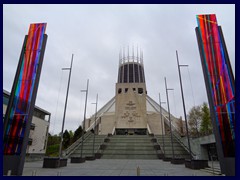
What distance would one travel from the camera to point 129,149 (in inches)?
729

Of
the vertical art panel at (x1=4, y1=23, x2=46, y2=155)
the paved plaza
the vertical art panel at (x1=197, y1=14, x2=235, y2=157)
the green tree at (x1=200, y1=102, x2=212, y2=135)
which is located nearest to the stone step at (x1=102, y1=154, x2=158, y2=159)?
the paved plaza


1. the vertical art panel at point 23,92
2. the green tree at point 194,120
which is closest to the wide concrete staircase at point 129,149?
the green tree at point 194,120

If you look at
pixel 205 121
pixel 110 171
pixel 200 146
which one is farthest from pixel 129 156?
pixel 205 121

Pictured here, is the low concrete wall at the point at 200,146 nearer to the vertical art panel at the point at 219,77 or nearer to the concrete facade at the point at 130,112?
the vertical art panel at the point at 219,77

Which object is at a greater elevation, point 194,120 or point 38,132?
point 194,120

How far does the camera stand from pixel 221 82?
7.45 metres

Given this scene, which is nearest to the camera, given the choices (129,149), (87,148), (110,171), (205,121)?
(110,171)

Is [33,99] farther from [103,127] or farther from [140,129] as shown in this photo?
[103,127]

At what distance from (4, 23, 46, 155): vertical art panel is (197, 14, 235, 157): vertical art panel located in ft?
27.8

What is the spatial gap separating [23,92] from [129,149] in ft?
46.2

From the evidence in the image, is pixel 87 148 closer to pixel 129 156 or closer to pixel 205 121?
pixel 129 156

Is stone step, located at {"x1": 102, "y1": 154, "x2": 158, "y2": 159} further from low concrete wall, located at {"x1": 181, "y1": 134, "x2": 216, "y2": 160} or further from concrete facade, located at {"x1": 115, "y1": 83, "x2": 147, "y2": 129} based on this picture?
concrete facade, located at {"x1": 115, "y1": 83, "x2": 147, "y2": 129}

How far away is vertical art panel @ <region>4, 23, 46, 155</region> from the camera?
6.84m

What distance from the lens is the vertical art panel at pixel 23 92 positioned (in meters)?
6.84
